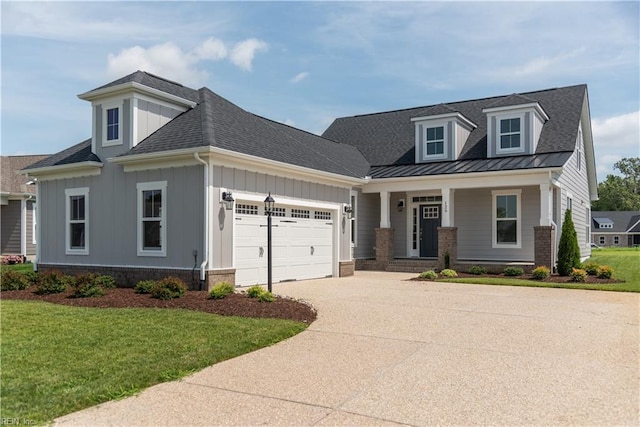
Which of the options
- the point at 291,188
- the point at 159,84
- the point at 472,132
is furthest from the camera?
the point at 472,132

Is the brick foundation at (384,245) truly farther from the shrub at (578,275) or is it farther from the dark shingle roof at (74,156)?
the dark shingle roof at (74,156)

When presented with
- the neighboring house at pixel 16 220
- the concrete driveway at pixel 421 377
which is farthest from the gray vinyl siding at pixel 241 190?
the neighboring house at pixel 16 220

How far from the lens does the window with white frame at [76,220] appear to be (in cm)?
1462

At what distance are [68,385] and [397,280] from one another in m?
12.1

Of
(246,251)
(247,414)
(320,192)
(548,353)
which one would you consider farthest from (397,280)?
(247,414)

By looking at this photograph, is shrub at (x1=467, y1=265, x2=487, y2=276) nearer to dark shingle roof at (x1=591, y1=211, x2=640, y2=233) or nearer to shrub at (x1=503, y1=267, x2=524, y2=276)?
shrub at (x1=503, y1=267, x2=524, y2=276)

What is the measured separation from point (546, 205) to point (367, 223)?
273 inches

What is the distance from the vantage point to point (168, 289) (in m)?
11.0

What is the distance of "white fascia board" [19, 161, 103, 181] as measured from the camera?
1429 centimetres

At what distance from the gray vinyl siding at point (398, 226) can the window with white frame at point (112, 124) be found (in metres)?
11.4

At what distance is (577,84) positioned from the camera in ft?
70.3

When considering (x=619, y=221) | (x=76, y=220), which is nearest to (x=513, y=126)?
(x=76, y=220)

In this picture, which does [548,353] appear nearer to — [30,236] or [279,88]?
[279,88]

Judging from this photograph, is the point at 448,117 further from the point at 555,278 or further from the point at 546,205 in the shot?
the point at 555,278
